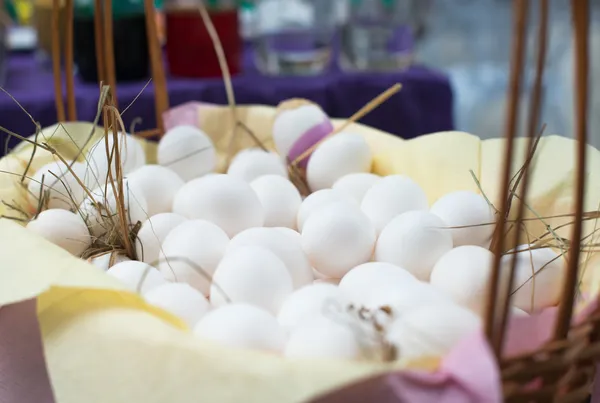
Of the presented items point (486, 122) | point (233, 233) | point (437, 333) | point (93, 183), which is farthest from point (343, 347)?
point (486, 122)

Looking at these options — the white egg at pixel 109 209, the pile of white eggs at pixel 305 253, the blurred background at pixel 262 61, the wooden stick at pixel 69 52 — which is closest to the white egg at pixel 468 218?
the pile of white eggs at pixel 305 253

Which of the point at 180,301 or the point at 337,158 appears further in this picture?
the point at 337,158

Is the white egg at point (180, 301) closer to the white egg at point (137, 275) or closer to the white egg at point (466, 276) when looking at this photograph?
the white egg at point (137, 275)

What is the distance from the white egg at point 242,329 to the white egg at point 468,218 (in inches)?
6.8

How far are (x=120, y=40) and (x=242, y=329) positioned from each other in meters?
0.74

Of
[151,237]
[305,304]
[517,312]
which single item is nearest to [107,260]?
[151,237]

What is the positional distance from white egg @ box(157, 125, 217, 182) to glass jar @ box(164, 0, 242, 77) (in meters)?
0.48

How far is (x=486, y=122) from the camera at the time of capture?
5.11 feet

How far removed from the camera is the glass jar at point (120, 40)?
94 centimetres

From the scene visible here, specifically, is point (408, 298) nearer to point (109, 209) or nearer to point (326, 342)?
point (326, 342)

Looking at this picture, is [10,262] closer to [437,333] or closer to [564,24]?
[437,333]

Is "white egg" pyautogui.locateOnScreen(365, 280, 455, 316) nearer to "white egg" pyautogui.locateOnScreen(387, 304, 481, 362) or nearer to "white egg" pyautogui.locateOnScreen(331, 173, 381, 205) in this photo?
"white egg" pyautogui.locateOnScreen(387, 304, 481, 362)

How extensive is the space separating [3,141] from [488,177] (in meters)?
0.66

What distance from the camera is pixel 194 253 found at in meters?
0.42
